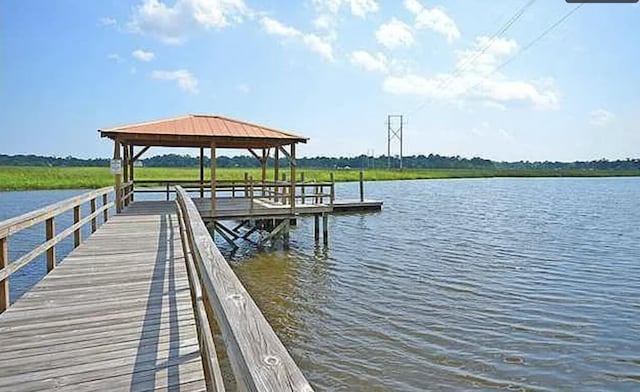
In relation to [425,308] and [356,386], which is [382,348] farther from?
Result: [425,308]

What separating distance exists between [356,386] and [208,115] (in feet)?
37.0

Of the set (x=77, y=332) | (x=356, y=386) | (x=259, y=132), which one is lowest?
(x=356, y=386)

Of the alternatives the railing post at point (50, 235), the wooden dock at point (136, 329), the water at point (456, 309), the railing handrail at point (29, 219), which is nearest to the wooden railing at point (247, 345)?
the wooden dock at point (136, 329)

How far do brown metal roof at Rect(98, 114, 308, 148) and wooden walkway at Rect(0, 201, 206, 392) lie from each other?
6300 millimetres

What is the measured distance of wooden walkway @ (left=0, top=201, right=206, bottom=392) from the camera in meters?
2.84

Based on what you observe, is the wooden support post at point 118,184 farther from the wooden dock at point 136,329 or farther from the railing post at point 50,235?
the railing post at point 50,235

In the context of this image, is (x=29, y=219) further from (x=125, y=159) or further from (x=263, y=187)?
(x=125, y=159)

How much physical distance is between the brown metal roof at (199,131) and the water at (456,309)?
10.5ft

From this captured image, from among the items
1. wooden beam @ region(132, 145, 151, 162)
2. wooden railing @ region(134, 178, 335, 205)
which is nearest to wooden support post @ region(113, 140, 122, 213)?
wooden railing @ region(134, 178, 335, 205)

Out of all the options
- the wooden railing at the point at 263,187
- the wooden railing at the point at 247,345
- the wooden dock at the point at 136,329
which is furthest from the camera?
the wooden railing at the point at 263,187

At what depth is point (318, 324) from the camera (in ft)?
23.8

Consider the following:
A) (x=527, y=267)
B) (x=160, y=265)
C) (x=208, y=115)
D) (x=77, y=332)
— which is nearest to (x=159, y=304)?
(x=77, y=332)

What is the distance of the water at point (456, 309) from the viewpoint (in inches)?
222

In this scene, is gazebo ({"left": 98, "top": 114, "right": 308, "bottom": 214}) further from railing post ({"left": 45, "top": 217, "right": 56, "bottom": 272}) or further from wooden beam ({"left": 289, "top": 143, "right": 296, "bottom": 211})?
railing post ({"left": 45, "top": 217, "right": 56, "bottom": 272})
